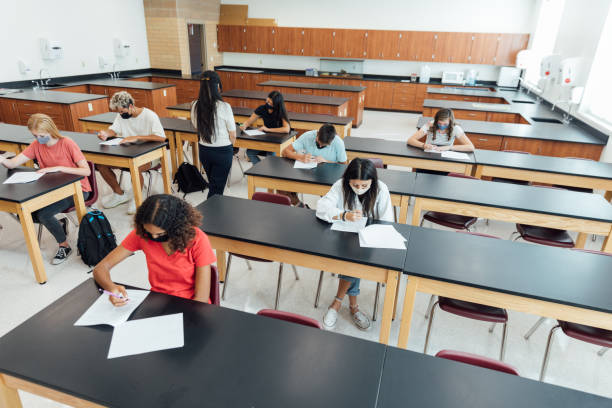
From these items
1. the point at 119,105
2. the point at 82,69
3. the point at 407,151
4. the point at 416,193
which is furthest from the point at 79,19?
the point at 416,193

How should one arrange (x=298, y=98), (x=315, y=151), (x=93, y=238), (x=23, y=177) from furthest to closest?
(x=298, y=98) < (x=315, y=151) < (x=93, y=238) < (x=23, y=177)

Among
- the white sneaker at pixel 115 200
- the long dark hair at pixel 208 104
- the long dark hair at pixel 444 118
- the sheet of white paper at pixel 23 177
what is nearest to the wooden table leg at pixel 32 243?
the sheet of white paper at pixel 23 177

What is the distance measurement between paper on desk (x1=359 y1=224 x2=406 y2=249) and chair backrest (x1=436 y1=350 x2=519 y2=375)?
752 mm

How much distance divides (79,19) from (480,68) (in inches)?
372

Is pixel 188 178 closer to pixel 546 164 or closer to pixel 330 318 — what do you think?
pixel 330 318

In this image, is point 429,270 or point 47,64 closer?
point 429,270

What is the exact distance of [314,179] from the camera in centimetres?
309

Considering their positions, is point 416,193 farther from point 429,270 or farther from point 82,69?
point 82,69

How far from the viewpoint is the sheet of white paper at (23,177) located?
2.88m

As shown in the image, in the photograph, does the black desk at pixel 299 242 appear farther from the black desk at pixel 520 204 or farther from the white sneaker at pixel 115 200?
the white sneaker at pixel 115 200

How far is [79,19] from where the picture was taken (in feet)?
24.0

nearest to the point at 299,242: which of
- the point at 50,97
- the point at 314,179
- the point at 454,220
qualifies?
the point at 314,179

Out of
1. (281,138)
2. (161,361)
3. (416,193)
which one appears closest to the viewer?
(161,361)

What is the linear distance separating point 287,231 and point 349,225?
391 mm
